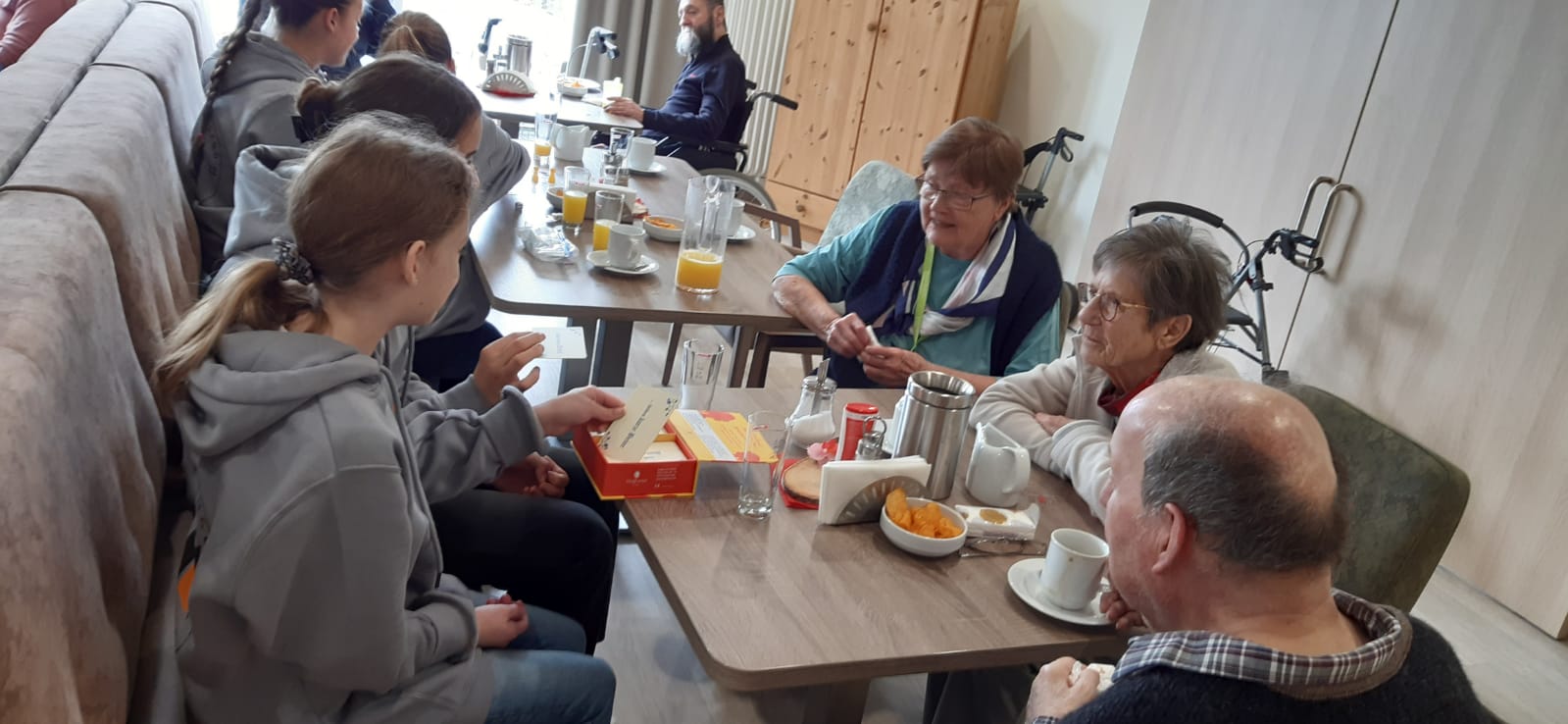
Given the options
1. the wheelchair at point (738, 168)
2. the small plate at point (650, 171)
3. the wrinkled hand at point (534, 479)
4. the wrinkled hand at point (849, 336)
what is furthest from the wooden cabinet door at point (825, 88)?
the wrinkled hand at point (534, 479)

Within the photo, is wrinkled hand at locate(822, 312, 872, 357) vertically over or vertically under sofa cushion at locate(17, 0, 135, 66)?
under

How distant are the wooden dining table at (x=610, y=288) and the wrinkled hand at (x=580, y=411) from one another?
0.53 m

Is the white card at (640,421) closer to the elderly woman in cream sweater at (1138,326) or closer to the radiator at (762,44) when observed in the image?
the elderly woman in cream sweater at (1138,326)

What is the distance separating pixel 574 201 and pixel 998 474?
1.39 m

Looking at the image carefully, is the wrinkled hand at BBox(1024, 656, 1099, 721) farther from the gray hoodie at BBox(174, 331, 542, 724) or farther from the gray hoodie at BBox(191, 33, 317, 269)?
the gray hoodie at BBox(191, 33, 317, 269)

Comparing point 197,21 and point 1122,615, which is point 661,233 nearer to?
point 1122,615

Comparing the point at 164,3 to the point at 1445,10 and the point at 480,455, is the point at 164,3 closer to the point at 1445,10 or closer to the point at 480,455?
the point at 480,455

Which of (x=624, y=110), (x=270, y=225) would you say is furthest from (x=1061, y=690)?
(x=624, y=110)

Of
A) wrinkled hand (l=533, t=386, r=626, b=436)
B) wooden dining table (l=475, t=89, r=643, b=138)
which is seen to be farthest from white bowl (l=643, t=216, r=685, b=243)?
wooden dining table (l=475, t=89, r=643, b=138)

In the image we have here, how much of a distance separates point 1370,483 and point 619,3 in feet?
17.8

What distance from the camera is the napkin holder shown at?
4.87ft

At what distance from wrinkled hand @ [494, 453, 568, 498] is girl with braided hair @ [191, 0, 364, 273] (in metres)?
0.83

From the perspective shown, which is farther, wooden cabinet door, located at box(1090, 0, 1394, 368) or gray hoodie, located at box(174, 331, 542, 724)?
wooden cabinet door, located at box(1090, 0, 1394, 368)

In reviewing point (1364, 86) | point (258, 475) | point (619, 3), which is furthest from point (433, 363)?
point (619, 3)
